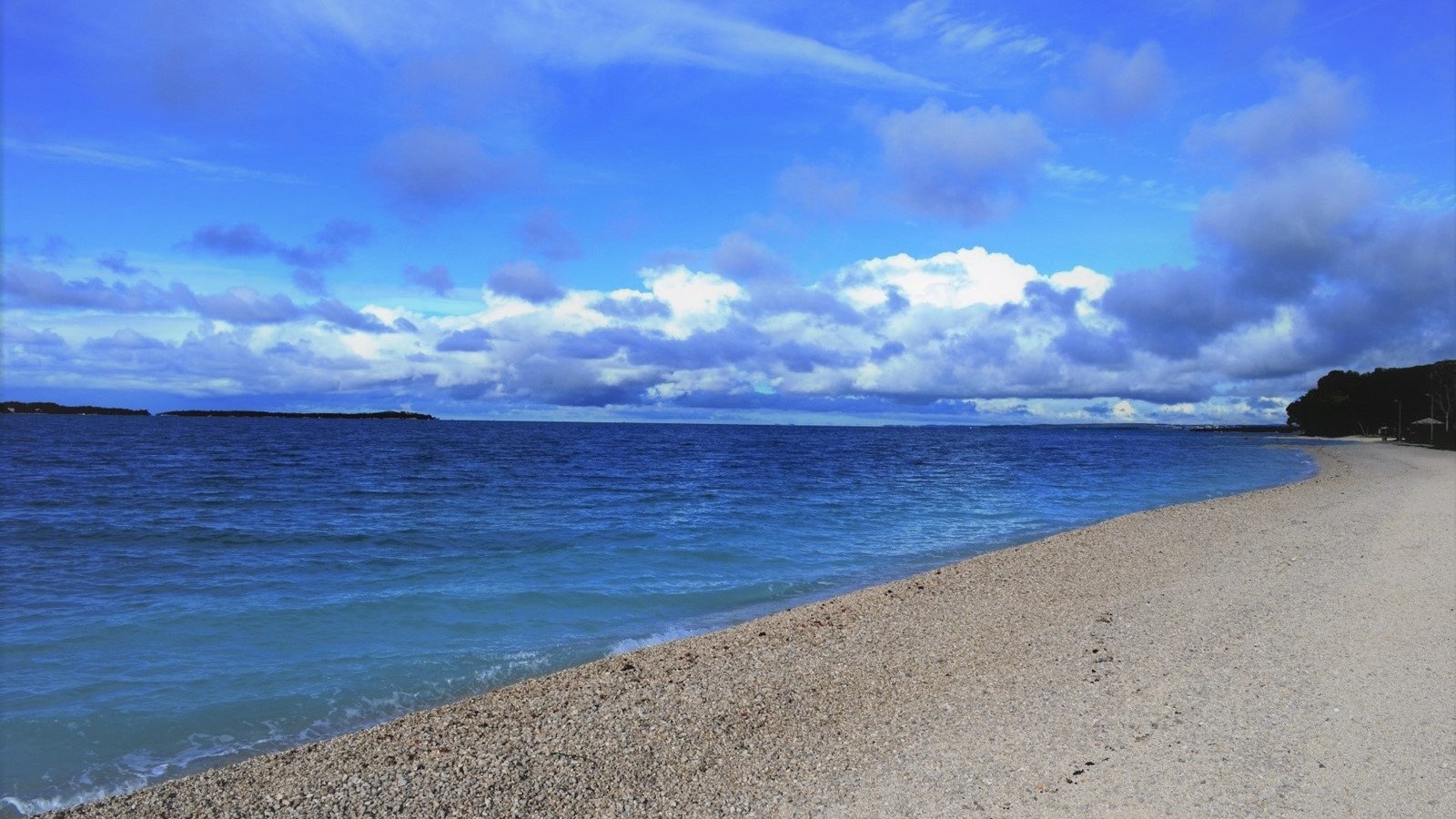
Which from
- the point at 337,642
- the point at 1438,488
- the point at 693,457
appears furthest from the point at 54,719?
the point at 693,457

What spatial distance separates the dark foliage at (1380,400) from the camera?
298 ft

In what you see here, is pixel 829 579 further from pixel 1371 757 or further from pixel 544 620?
pixel 1371 757

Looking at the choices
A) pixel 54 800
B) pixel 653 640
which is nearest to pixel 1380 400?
pixel 653 640

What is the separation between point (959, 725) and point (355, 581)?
1161 centimetres

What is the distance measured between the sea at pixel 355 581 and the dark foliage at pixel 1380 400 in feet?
265

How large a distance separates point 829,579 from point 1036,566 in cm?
362

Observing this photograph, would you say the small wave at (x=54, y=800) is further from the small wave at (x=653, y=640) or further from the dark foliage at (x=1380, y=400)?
the dark foliage at (x=1380, y=400)

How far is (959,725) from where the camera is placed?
255 inches

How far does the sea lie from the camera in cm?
788

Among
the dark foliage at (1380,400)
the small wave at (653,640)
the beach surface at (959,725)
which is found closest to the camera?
the beach surface at (959,725)

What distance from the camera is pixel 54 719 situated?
25.3ft

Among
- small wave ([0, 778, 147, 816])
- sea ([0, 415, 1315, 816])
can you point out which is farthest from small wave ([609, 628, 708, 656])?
small wave ([0, 778, 147, 816])

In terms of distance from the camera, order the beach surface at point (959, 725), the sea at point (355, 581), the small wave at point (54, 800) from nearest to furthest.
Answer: the beach surface at point (959, 725) < the small wave at point (54, 800) < the sea at point (355, 581)

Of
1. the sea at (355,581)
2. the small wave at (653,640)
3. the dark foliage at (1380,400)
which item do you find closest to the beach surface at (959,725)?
the small wave at (653,640)
